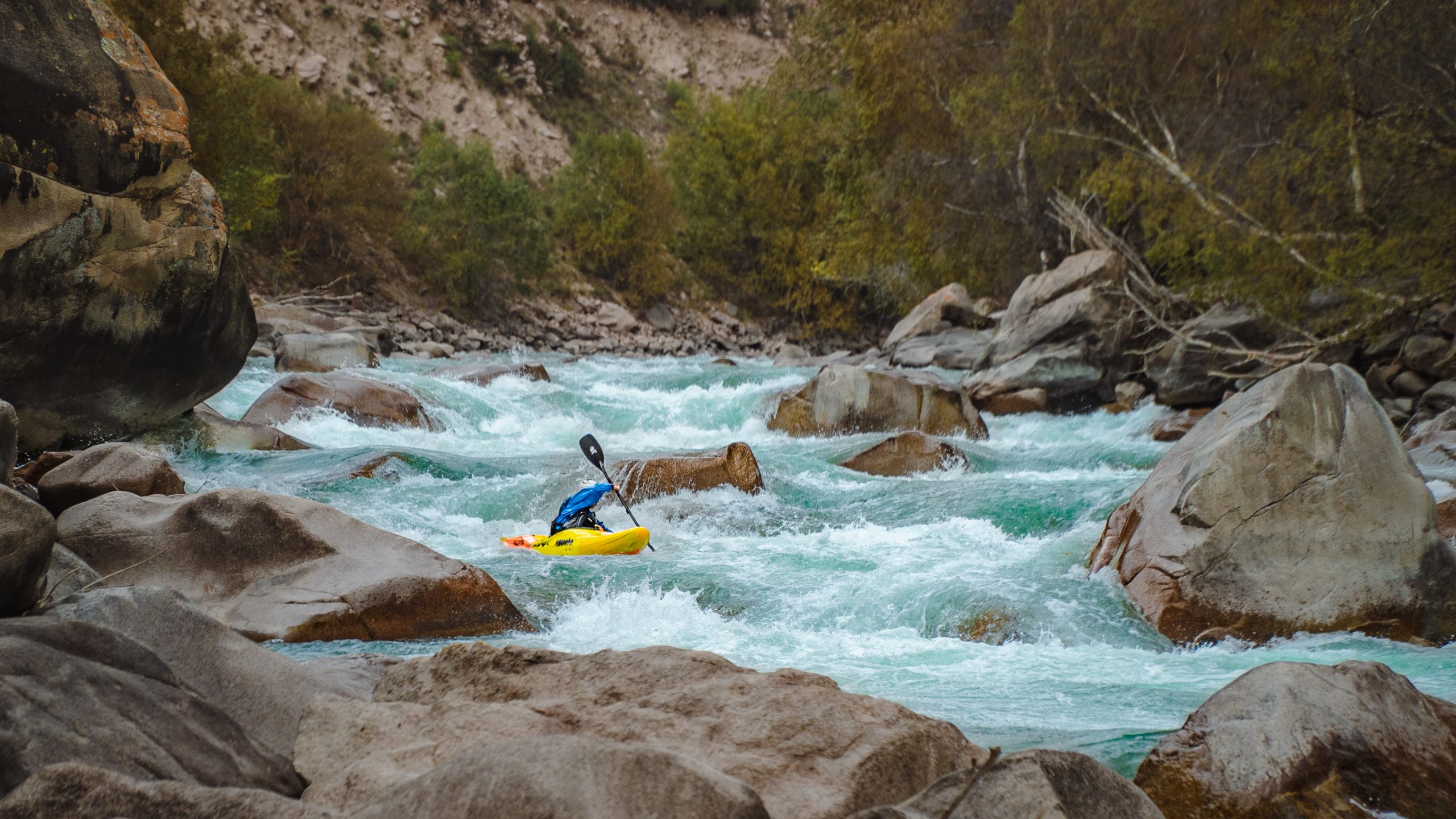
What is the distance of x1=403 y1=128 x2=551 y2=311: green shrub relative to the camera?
105 feet

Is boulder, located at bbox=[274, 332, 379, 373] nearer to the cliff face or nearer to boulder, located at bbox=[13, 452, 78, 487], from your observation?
boulder, located at bbox=[13, 452, 78, 487]

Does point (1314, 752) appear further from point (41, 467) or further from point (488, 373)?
point (488, 373)

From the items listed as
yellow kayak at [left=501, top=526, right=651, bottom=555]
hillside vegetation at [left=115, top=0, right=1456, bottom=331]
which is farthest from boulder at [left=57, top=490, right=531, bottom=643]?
hillside vegetation at [left=115, top=0, right=1456, bottom=331]

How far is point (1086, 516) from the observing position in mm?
7539

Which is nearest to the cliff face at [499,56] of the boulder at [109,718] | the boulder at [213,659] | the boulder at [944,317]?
the boulder at [944,317]

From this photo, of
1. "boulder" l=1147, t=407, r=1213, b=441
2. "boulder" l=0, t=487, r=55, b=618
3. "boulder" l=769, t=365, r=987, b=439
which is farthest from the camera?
"boulder" l=769, t=365, r=987, b=439

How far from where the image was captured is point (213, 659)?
285 centimetres

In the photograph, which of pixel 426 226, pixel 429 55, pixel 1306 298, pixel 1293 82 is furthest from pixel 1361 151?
pixel 429 55

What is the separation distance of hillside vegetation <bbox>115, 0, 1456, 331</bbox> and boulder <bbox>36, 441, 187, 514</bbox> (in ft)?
35.1

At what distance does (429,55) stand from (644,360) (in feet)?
90.1

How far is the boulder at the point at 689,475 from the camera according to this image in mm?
8531

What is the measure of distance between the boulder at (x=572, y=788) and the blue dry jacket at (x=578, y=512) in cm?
527

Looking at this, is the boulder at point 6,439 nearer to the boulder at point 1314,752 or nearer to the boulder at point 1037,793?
the boulder at point 1037,793

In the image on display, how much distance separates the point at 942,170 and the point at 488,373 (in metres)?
10.9
